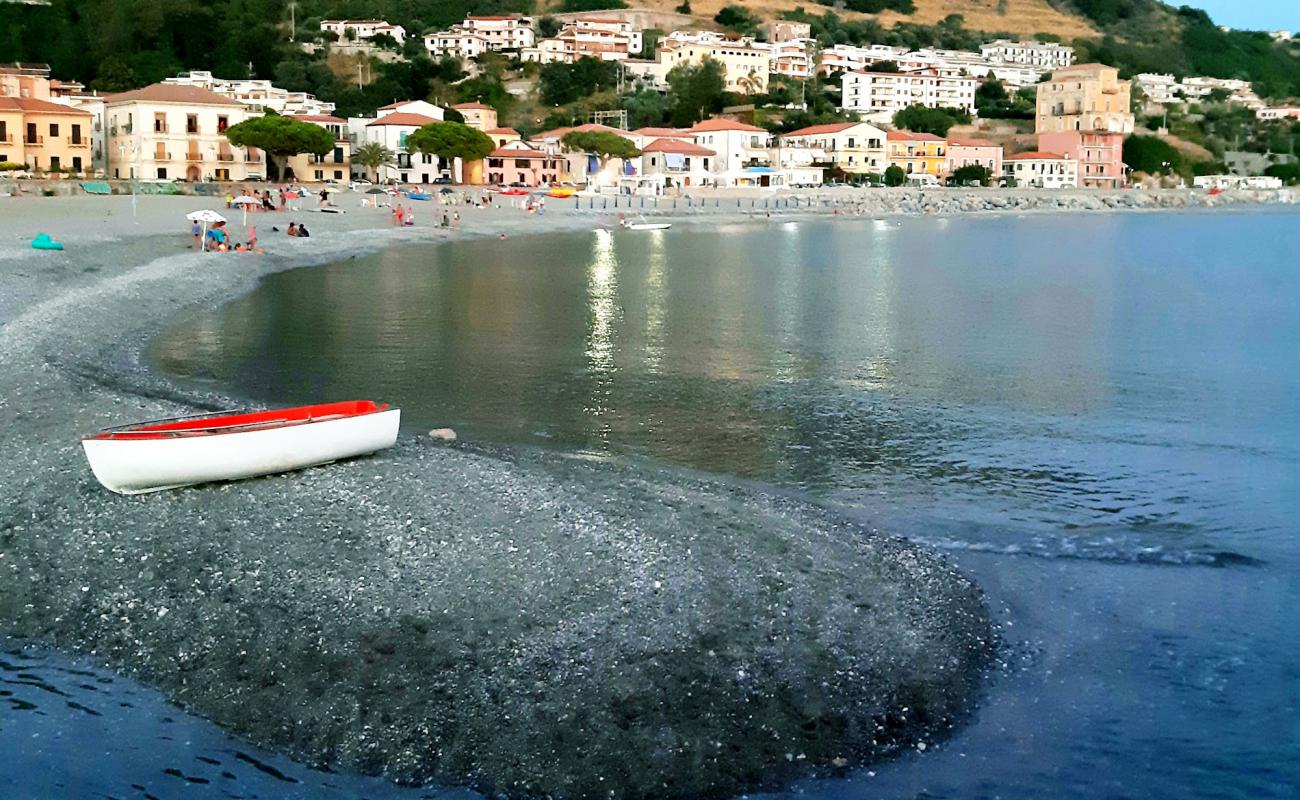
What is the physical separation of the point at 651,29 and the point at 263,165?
96.7 meters

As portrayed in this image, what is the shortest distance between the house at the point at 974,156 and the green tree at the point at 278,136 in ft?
234

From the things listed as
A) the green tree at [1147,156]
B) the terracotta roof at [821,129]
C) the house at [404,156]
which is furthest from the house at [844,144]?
the green tree at [1147,156]

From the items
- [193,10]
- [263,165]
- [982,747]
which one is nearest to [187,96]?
[263,165]

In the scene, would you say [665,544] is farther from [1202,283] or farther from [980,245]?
[980,245]

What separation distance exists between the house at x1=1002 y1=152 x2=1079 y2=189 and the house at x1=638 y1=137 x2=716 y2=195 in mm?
45410

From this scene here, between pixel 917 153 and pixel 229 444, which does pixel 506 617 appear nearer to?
pixel 229 444

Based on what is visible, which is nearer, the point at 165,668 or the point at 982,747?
the point at 982,747

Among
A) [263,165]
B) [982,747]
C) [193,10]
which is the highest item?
[193,10]

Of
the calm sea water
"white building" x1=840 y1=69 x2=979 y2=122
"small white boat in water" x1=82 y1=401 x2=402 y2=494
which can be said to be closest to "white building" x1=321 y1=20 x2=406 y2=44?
"white building" x1=840 y1=69 x2=979 y2=122

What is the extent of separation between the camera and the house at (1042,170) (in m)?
137

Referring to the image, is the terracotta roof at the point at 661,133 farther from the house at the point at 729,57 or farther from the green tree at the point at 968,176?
the green tree at the point at 968,176

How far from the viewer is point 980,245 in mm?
72562

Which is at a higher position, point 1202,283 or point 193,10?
point 193,10

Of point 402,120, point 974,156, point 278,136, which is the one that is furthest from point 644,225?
point 974,156
